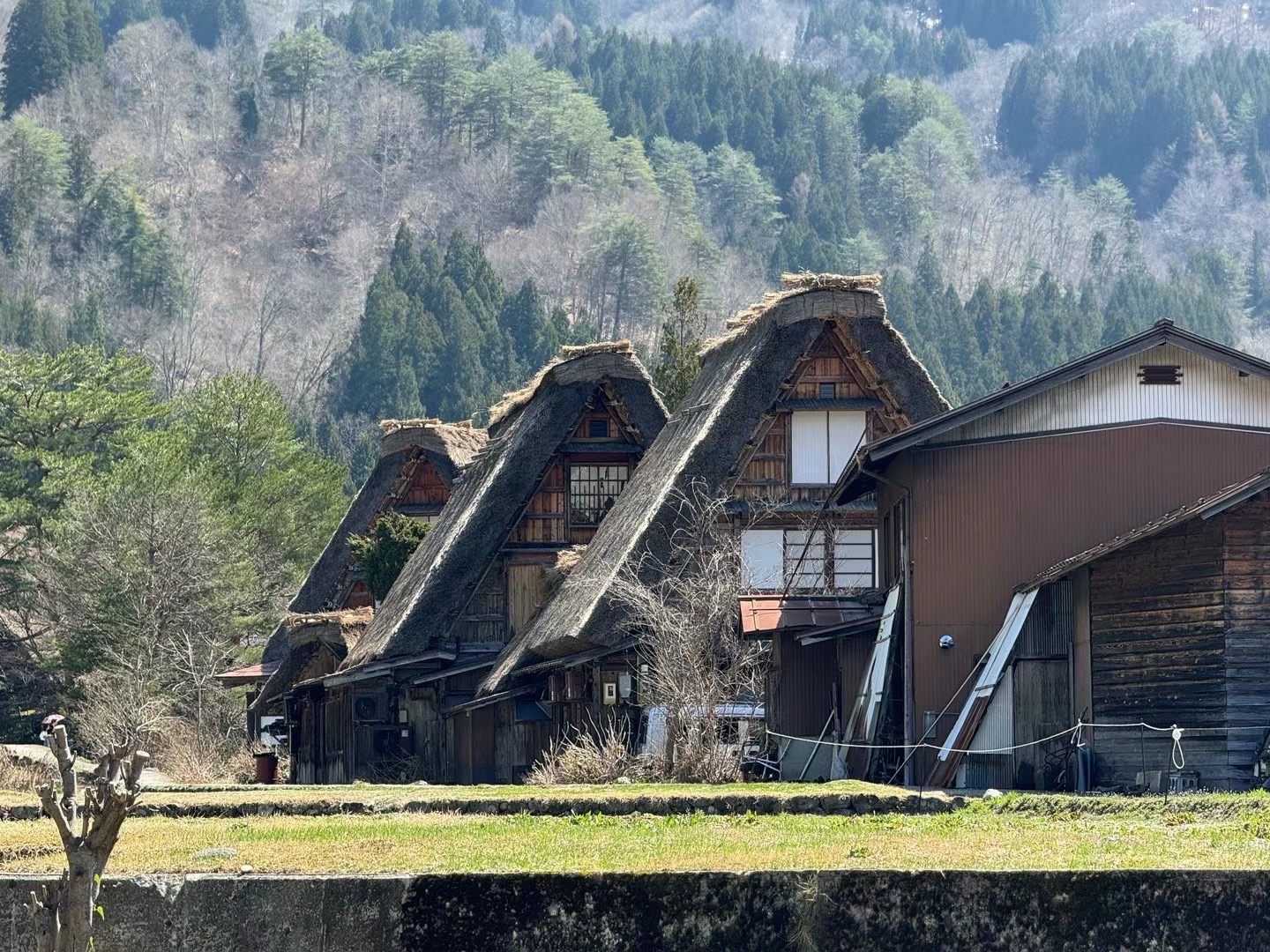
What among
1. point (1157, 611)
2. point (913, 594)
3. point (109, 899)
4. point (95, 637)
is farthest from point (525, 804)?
point (95, 637)

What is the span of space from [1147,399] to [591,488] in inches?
534

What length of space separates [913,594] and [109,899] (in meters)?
14.5

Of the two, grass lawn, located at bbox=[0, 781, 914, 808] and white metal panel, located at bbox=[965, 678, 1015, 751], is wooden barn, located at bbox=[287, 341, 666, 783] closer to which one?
white metal panel, located at bbox=[965, 678, 1015, 751]

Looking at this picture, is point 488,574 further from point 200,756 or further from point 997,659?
point 997,659

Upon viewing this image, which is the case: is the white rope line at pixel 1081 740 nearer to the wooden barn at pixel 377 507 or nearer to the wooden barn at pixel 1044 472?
the wooden barn at pixel 1044 472

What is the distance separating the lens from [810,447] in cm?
3281

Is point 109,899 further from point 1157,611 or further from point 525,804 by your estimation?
point 1157,611

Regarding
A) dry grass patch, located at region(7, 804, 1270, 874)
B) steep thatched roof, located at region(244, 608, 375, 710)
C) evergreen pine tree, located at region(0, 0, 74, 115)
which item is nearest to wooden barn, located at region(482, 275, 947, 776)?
steep thatched roof, located at region(244, 608, 375, 710)

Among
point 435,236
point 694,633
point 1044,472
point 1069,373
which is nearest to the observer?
point 1069,373

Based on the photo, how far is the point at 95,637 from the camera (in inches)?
1889

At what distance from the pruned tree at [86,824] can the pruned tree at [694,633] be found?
11.5 meters

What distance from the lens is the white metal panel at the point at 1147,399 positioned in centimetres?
2456

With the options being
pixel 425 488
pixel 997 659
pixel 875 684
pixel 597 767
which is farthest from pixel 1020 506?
pixel 425 488

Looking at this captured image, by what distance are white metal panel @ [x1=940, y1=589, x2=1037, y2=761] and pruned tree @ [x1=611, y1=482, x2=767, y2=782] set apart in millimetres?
2323
